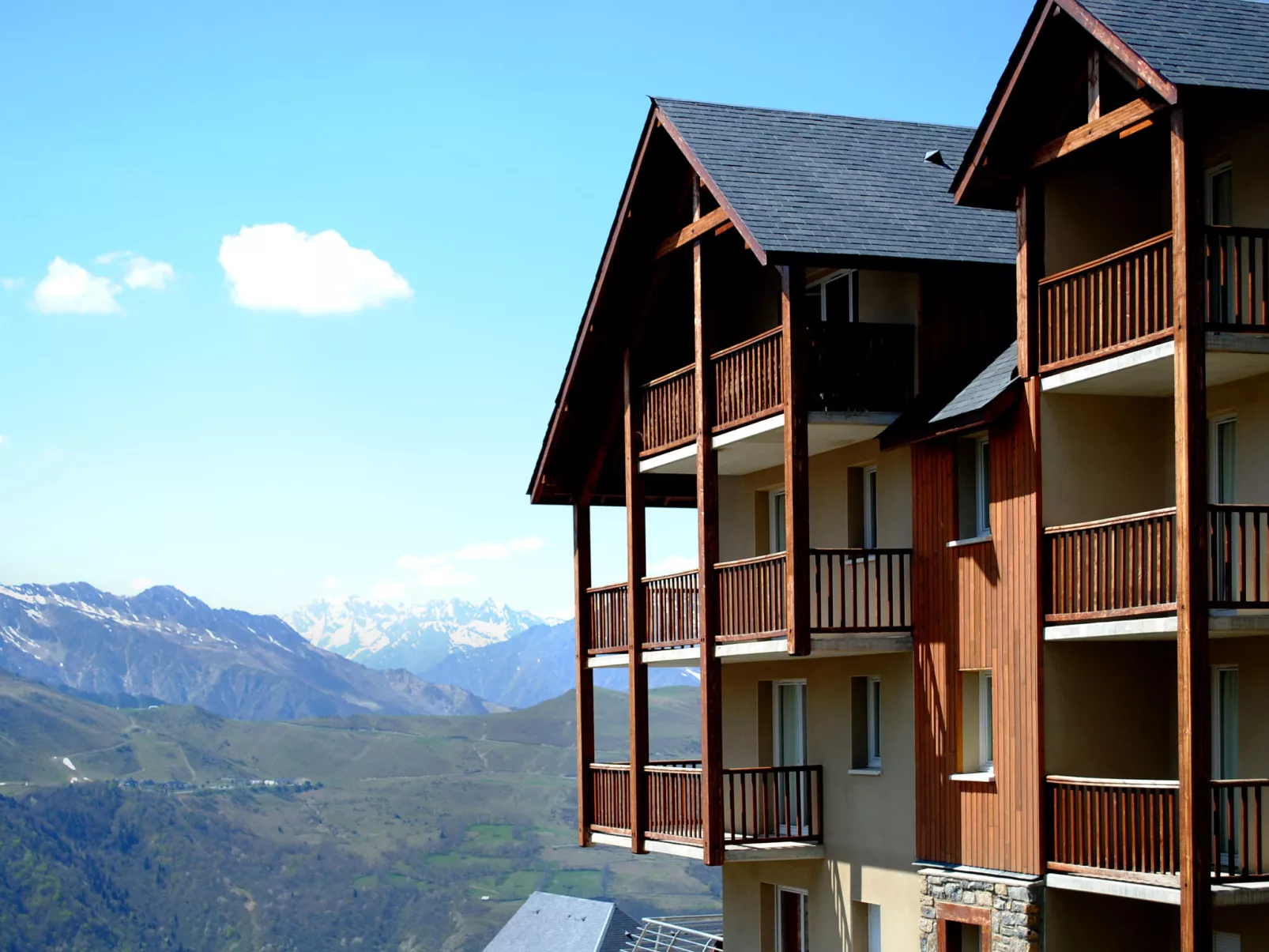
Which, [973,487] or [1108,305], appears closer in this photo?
[1108,305]

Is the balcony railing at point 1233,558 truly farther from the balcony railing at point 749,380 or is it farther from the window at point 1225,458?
the balcony railing at point 749,380

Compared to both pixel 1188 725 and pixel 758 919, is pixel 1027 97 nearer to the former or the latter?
pixel 1188 725

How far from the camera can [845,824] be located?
28.3 metres

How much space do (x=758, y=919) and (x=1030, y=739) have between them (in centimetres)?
915

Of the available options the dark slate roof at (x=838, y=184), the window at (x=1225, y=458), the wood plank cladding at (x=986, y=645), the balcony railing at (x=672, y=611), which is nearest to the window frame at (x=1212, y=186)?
the window at (x=1225, y=458)

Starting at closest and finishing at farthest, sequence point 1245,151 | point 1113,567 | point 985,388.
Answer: point 1113,567
point 1245,151
point 985,388

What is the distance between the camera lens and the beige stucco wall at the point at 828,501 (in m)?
27.6

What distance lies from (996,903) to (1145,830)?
280 centimetres

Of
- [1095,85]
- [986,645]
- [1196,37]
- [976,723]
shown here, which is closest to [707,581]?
[976,723]

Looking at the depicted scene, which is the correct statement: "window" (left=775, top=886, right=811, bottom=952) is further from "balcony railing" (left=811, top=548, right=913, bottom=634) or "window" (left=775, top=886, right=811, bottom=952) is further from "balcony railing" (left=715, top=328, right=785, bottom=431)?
"balcony railing" (left=715, top=328, right=785, bottom=431)

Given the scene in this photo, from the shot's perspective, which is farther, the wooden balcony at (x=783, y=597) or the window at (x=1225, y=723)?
the wooden balcony at (x=783, y=597)

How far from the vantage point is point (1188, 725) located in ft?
66.9

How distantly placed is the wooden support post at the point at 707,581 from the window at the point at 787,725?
9.58 feet

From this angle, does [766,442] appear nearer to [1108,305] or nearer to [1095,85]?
[1108,305]
